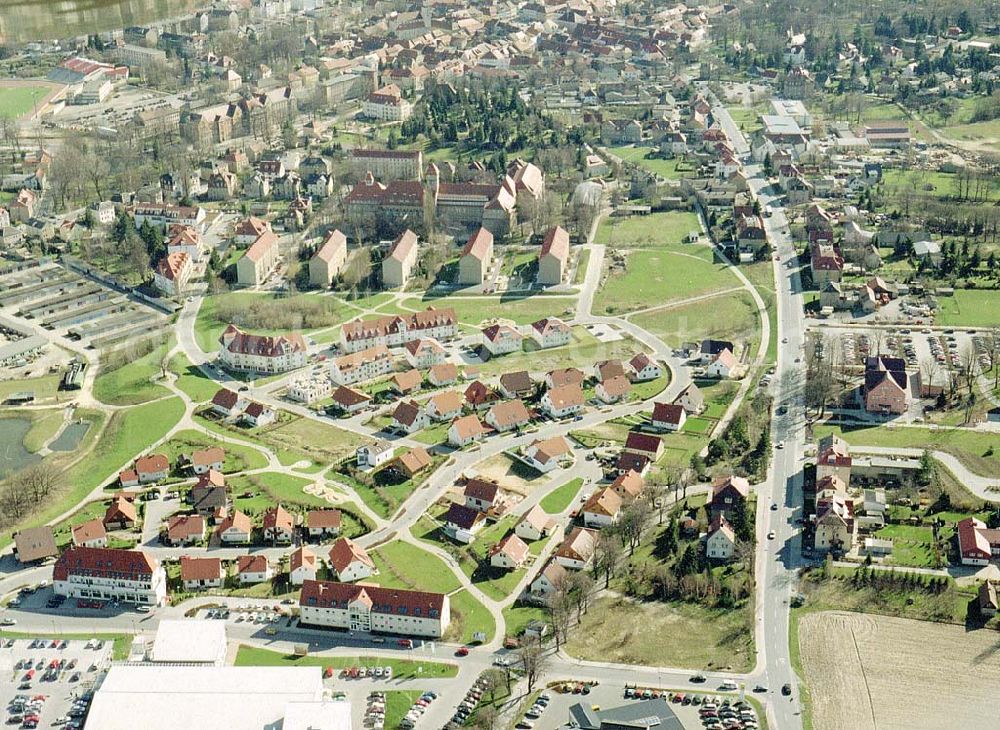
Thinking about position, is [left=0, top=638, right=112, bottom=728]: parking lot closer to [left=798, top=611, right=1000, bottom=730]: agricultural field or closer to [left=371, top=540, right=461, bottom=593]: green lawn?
[left=371, top=540, right=461, bottom=593]: green lawn

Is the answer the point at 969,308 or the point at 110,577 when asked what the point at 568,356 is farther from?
the point at 110,577

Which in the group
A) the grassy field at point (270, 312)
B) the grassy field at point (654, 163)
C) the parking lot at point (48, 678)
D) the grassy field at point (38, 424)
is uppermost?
the parking lot at point (48, 678)

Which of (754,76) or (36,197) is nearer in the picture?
(36,197)

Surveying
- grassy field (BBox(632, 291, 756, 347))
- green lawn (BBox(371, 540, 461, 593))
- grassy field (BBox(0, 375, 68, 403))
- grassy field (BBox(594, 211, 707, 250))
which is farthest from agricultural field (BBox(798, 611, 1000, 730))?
grassy field (BBox(594, 211, 707, 250))

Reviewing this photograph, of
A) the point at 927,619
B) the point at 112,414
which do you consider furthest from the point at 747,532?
the point at 112,414

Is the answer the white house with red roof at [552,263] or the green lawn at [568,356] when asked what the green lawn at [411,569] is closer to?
the green lawn at [568,356]

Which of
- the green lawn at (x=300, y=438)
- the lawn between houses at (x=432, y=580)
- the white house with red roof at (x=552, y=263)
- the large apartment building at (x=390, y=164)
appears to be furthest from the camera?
the large apartment building at (x=390, y=164)

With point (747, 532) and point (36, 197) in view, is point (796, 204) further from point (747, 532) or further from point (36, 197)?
point (36, 197)

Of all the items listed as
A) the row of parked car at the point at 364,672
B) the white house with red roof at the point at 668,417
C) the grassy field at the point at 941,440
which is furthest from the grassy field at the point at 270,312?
the row of parked car at the point at 364,672
